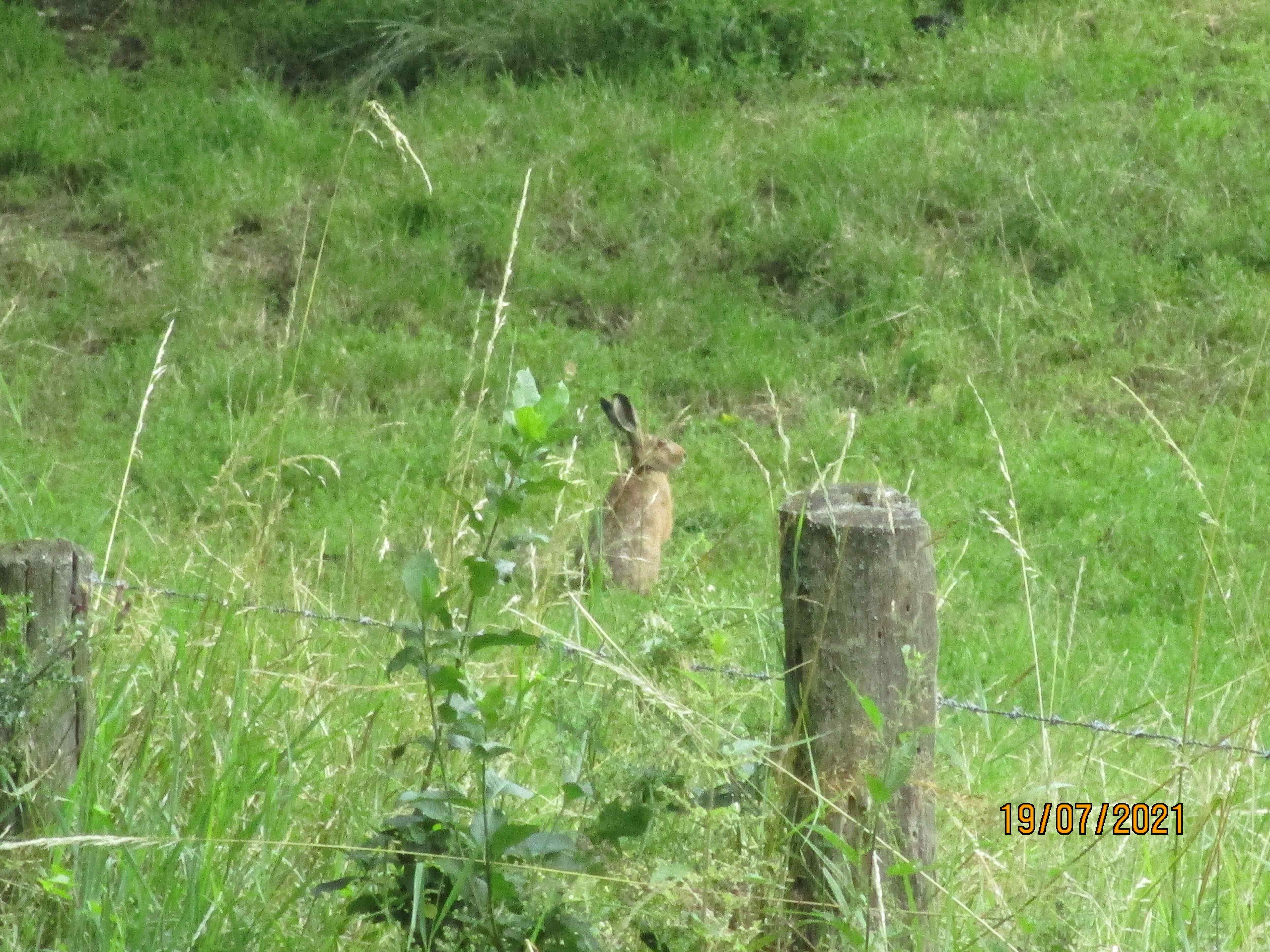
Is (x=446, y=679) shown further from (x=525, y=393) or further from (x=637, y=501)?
(x=637, y=501)

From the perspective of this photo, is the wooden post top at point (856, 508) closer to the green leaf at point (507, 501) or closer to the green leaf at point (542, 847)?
the green leaf at point (507, 501)

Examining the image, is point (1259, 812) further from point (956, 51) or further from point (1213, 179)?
point (956, 51)

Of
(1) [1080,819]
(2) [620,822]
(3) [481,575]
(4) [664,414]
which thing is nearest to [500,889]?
(2) [620,822]

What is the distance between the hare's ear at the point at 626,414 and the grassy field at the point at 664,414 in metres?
0.40

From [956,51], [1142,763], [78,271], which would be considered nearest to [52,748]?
[1142,763]

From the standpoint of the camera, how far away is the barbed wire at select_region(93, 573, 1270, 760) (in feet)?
8.54

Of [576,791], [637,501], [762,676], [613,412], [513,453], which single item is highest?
[513,453]

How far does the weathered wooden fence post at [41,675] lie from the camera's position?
2.82 m

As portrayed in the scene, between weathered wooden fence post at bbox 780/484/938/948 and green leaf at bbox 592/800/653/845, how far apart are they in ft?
0.83

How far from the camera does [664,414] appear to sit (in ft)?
28.0

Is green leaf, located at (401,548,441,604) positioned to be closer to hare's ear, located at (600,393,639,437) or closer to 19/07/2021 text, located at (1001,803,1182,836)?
19/07/2021 text, located at (1001,803,1182,836)

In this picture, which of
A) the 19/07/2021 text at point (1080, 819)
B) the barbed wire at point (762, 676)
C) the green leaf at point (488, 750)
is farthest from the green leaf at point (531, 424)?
the 19/07/2021 text at point (1080, 819)

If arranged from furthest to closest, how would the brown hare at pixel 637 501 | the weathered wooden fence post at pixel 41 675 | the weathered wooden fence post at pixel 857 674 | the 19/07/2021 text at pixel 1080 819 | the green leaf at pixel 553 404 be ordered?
the brown hare at pixel 637 501 → the 19/07/2021 text at pixel 1080 819 → the weathered wooden fence post at pixel 41 675 → the weathered wooden fence post at pixel 857 674 → the green leaf at pixel 553 404

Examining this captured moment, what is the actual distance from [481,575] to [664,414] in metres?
6.26
